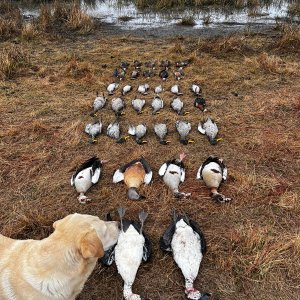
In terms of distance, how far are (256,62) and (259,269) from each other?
7863mm

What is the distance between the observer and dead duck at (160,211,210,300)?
Result: 458cm

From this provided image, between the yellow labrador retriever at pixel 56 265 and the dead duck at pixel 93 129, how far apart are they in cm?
415

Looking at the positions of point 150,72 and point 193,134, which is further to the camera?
point 150,72

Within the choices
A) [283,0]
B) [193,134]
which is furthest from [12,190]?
[283,0]

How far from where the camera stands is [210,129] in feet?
25.2

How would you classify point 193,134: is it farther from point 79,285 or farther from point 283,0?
point 283,0

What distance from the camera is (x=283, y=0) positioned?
20.2m

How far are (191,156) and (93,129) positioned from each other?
210 cm

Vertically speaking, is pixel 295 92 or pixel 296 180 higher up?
pixel 295 92

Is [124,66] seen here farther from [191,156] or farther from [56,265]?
[56,265]

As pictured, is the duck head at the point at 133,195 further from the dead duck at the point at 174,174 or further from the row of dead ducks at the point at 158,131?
the row of dead ducks at the point at 158,131

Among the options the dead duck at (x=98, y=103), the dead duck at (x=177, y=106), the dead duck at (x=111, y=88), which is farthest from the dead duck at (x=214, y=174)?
the dead duck at (x=111, y=88)

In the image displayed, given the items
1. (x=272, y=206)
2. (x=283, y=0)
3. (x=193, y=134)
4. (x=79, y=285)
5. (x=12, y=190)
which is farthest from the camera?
(x=283, y=0)

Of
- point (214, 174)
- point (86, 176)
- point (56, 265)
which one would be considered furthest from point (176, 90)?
point (56, 265)
